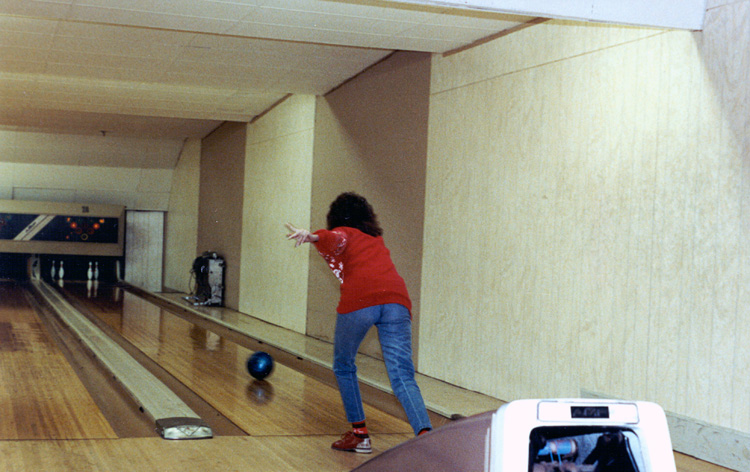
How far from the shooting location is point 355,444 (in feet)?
12.1

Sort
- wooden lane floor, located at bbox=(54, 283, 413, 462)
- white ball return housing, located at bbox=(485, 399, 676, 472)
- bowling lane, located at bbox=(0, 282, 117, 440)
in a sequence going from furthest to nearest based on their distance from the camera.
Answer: wooden lane floor, located at bbox=(54, 283, 413, 462), bowling lane, located at bbox=(0, 282, 117, 440), white ball return housing, located at bbox=(485, 399, 676, 472)

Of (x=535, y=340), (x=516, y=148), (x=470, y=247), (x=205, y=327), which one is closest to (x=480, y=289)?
(x=470, y=247)

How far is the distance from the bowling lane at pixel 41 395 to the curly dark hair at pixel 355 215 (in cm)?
160

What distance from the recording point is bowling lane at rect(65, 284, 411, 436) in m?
4.37

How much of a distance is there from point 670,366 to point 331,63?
434 cm

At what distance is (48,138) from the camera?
13.2 meters

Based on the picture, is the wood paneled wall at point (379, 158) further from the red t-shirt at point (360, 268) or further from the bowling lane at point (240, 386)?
the red t-shirt at point (360, 268)

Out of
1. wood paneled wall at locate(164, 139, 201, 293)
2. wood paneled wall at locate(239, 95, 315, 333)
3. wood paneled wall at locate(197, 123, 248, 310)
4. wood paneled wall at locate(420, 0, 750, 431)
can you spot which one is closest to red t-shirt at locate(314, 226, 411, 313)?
wood paneled wall at locate(420, 0, 750, 431)

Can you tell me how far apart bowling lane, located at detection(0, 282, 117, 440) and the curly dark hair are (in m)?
1.60

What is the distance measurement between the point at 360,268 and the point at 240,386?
2.35 metres

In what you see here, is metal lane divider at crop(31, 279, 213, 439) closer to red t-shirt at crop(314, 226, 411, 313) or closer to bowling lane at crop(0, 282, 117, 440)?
bowling lane at crop(0, 282, 117, 440)

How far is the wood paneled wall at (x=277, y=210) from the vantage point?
8.80m

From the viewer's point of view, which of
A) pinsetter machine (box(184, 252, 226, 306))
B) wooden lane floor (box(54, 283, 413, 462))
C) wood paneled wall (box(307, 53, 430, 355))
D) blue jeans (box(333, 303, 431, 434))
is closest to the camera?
blue jeans (box(333, 303, 431, 434))

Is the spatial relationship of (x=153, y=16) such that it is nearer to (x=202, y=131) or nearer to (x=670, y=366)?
(x=670, y=366)
